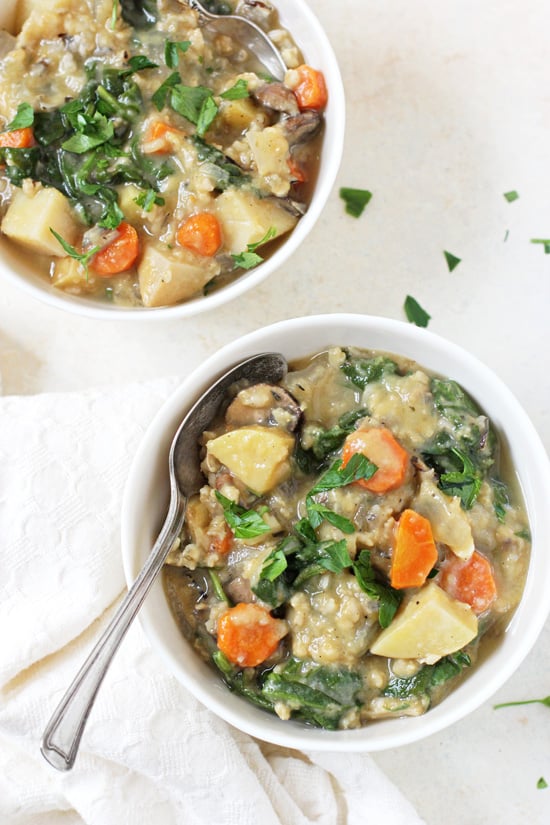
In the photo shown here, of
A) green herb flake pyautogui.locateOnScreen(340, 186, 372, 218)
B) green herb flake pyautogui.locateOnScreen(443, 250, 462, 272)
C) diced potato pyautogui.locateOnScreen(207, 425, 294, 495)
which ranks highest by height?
green herb flake pyautogui.locateOnScreen(340, 186, 372, 218)

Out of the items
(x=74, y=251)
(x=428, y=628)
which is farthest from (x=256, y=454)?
(x=74, y=251)

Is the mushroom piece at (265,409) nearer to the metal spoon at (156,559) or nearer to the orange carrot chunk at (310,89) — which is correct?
the metal spoon at (156,559)

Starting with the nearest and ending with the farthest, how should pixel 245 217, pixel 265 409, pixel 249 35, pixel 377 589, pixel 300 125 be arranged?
pixel 377 589 → pixel 265 409 → pixel 245 217 → pixel 300 125 → pixel 249 35

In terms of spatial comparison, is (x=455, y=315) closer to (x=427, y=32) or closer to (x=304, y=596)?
(x=427, y=32)

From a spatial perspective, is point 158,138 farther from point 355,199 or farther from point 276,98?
point 355,199

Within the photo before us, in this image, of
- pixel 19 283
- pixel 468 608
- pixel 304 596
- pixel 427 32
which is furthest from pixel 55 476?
pixel 427 32

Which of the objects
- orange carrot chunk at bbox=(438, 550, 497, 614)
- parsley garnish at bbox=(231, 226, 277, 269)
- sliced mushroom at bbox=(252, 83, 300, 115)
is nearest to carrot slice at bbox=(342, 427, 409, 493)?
orange carrot chunk at bbox=(438, 550, 497, 614)

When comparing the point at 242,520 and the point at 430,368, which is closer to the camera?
the point at 242,520

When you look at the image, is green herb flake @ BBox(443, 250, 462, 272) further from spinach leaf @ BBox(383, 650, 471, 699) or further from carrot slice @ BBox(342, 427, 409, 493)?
spinach leaf @ BBox(383, 650, 471, 699)
